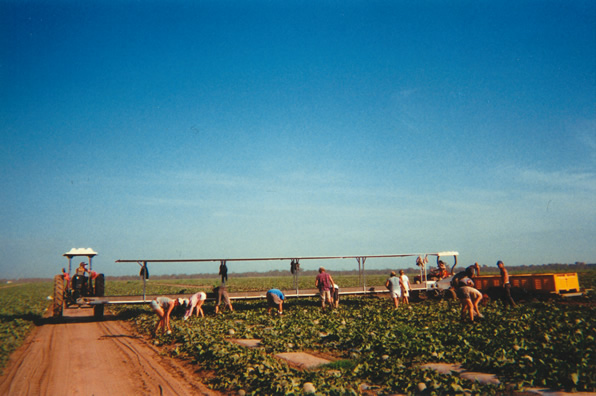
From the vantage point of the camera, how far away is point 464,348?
30.5 feet

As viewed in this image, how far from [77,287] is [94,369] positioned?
13.5m

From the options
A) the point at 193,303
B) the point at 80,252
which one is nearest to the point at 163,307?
the point at 193,303

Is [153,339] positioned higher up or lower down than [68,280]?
lower down

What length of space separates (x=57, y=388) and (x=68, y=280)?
48.0 feet

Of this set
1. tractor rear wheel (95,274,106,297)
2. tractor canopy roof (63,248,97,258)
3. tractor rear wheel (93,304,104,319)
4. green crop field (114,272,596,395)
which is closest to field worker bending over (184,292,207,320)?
green crop field (114,272,596,395)

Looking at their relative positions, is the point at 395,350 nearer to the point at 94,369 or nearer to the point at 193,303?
the point at 94,369

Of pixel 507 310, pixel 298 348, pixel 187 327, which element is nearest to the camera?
pixel 298 348

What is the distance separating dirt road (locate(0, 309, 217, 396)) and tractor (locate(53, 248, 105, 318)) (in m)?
4.36

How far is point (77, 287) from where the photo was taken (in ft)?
70.8

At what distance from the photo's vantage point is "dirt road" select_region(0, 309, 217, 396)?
27.7 feet

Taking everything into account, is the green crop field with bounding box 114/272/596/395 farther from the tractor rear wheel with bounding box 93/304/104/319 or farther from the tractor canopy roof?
the tractor canopy roof

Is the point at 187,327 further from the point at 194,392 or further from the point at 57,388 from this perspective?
the point at 194,392

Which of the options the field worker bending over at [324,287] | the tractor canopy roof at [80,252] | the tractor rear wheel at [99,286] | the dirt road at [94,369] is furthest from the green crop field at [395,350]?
the tractor canopy roof at [80,252]

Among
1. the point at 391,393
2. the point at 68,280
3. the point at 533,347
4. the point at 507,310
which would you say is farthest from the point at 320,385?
the point at 68,280
